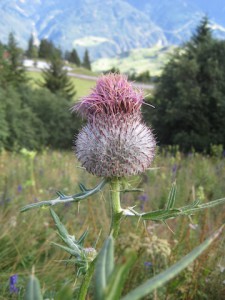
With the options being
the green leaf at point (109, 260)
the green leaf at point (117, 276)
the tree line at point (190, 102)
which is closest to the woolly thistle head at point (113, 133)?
the green leaf at point (109, 260)

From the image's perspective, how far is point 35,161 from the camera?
9.74 meters

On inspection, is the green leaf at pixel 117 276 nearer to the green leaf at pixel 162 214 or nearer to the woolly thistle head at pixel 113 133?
the green leaf at pixel 162 214

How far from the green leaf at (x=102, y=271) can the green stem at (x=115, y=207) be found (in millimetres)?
684

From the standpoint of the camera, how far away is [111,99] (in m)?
1.92

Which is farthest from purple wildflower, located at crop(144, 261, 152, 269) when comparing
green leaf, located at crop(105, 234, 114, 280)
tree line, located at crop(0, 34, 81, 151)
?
tree line, located at crop(0, 34, 81, 151)

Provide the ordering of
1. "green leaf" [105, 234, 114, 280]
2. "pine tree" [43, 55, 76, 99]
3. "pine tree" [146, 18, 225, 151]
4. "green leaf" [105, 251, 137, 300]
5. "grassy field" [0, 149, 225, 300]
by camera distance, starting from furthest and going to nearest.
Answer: "pine tree" [43, 55, 76, 99]
"pine tree" [146, 18, 225, 151]
"grassy field" [0, 149, 225, 300]
"green leaf" [105, 234, 114, 280]
"green leaf" [105, 251, 137, 300]

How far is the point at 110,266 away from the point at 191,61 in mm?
26459

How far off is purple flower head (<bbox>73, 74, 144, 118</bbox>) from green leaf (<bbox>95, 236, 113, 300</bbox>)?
1146mm

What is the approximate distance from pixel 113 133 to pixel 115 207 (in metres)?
0.39

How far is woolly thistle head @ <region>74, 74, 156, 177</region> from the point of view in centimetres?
186

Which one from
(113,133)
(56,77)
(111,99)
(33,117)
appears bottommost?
(33,117)

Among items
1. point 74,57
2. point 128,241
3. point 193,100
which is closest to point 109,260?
point 128,241

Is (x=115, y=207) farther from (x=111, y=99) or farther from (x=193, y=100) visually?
(x=193, y=100)

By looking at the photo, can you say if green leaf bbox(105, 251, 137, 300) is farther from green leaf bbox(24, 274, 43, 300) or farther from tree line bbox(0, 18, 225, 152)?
tree line bbox(0, 18, 225, 152)
